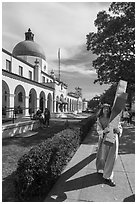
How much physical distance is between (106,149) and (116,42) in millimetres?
9809

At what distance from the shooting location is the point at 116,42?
1235cm

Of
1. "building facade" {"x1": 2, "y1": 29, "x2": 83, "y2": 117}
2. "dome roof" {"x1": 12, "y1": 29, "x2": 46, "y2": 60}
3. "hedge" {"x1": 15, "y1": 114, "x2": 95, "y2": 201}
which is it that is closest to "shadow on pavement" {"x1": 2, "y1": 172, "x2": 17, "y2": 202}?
"hedge" {"x1": 15, "y1": 114, "x2": 95, "y2": 201}

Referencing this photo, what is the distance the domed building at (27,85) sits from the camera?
62.1 ft

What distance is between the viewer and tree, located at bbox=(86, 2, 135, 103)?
11.6 metres

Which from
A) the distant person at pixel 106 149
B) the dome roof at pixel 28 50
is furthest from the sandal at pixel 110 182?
the dome roof at pixel 28 50

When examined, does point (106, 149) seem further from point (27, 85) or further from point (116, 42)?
point (27, 85)

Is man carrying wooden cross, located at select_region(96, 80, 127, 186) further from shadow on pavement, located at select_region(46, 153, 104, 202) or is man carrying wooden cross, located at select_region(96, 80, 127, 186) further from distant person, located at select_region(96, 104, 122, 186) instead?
shadow on pavement, located at select_region(46, 153, 104, 202)

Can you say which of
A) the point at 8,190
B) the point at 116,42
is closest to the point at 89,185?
the point at 8,190

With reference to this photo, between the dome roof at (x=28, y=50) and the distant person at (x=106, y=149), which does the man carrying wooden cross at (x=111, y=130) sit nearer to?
the distant person at (x=106, y=149)

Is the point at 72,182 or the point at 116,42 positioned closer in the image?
the point at 72,182

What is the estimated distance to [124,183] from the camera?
4340 mm

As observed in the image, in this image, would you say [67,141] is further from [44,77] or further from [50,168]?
[44,77]

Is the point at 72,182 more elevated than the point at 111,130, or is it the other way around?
the point at 111,130

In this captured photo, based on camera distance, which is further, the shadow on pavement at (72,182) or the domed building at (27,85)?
the domed building at (27,85)
